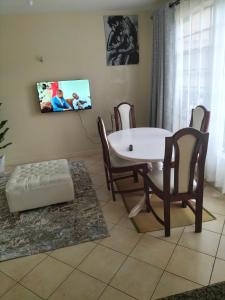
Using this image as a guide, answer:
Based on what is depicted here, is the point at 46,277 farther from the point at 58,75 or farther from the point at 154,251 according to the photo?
the point at 58,75

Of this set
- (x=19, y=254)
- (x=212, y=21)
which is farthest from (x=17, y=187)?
(x=212, y=21)

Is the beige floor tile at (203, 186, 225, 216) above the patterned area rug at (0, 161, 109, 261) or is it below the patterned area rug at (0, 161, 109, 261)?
below

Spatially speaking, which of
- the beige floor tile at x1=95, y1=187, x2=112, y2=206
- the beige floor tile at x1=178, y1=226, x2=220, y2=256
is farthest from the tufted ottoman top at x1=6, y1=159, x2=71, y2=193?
the beige floor tile at x1=178, y1=226, x2=220, y2=256

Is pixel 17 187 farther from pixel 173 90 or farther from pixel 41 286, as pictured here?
pixel 173 90

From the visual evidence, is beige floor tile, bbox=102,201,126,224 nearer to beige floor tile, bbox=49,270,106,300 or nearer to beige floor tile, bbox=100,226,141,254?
beige floor tile, bbox=100,226,141,254

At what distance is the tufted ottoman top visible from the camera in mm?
2445

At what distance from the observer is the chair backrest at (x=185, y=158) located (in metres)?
1.72

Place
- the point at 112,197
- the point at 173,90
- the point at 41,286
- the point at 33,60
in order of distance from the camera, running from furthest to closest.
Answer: the point at 33,60
the point at 173,90
the point at 112,197
the point at 41,286

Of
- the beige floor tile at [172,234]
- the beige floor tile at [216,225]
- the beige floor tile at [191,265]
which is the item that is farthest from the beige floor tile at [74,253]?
the beige floor tile at [216,225]

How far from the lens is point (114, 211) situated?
8.22ft

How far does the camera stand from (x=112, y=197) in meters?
2.79

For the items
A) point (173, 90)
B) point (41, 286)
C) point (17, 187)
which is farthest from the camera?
point (173, 90)

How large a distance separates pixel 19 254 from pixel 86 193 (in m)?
1.15

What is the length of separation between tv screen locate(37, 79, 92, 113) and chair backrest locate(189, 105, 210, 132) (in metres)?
2.09
